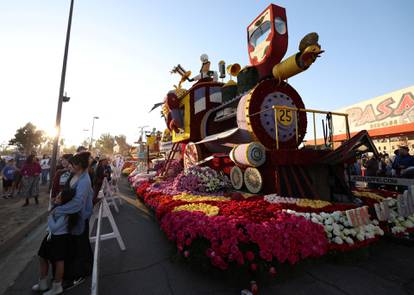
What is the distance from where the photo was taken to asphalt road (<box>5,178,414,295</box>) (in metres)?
3.22

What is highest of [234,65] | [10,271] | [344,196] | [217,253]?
[234,65]

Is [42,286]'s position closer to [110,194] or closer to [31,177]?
[110,194]

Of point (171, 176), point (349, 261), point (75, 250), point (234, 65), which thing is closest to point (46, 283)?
point (75, 250)

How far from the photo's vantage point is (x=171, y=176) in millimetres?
10625

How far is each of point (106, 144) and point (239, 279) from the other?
3206 inches

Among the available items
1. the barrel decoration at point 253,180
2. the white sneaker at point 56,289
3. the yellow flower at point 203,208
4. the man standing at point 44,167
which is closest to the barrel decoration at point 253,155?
the barrel decoration at point 253,180

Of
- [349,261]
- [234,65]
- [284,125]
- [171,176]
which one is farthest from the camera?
[171,176]

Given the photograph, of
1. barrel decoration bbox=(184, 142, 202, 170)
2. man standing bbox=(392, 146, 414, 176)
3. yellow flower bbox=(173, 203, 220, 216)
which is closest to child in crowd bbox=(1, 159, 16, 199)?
barrel decoration bbox=(184, 142, 202, 170)

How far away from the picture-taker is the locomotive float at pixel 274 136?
5.45 m

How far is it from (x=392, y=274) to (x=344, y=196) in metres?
2.39

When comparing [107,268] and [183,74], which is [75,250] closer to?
[107,268]

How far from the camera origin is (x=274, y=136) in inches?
261

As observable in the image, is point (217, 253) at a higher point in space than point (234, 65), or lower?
lower

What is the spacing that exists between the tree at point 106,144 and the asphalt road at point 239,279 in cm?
7710
